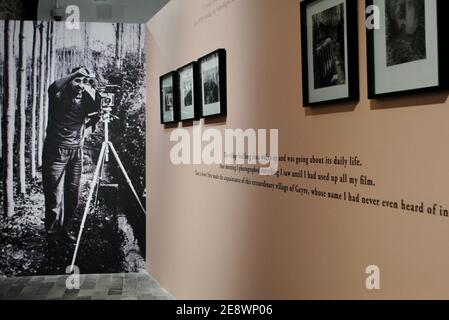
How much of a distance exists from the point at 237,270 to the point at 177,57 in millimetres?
1994

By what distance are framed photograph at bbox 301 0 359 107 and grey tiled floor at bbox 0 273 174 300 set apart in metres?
3.01

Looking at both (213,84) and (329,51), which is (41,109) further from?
(329,51)

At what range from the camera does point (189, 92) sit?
436cm

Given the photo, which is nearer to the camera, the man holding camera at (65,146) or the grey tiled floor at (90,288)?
the grey tiled floor at (90,288)

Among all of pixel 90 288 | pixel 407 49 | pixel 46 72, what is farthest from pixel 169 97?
pixel 407 49

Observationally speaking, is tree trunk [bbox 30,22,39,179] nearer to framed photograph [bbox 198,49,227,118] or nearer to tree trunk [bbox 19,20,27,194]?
tree trunk [bbox 19,20,27,194]

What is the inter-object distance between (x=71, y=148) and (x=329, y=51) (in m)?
3.91

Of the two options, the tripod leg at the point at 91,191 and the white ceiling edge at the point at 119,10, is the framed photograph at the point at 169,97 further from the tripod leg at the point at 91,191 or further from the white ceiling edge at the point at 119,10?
the white ceiling edge at the point at 119,10

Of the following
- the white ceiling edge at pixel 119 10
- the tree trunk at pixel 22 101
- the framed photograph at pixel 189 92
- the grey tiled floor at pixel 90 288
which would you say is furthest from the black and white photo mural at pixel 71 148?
the white ceiling edge at pixel 119 10

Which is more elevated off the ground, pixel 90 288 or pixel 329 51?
pixel 329 51

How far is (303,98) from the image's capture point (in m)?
2.66

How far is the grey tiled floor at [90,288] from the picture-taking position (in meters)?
5.10

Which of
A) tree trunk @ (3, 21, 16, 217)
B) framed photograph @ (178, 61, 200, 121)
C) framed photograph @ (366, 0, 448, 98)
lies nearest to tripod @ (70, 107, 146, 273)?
tree trunk @ (3, 21, 16, 217)
